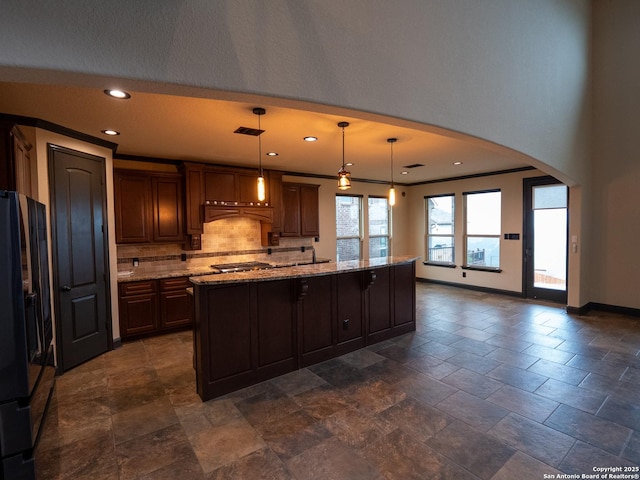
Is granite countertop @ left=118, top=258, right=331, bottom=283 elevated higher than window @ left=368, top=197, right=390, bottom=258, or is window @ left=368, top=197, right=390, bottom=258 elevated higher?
window @ left=368, top=197, right=390, bottom=258

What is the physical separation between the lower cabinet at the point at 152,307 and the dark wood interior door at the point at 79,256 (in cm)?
29

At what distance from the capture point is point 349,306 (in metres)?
3.88

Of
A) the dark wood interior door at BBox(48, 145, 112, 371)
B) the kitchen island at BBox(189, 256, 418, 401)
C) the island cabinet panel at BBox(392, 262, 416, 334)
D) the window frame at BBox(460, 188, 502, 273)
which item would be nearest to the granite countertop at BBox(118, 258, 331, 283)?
the dark wood interior door at BBox(48, 145, 112, 371)

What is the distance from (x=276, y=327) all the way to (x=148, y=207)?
2.85 metres

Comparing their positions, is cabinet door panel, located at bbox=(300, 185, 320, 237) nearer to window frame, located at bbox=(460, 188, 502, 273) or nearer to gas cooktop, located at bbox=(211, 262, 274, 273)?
gas cooktop, located at bbox=(211, 262, 274, 273)

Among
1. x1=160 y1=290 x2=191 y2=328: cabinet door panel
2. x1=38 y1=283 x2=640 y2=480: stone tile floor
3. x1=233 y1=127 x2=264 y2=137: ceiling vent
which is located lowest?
x1=38 y1=283 x2=640 y2=480: stone tile floor

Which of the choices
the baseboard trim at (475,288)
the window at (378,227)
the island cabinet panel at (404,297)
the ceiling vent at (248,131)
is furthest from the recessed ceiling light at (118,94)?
the baseboard trim at (475,288)

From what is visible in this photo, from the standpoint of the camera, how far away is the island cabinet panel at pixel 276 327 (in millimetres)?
3186

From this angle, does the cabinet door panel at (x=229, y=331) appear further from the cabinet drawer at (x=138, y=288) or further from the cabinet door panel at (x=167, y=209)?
the cabinet door panel at (x=167, y=209)

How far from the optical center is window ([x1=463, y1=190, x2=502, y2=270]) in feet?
22.7

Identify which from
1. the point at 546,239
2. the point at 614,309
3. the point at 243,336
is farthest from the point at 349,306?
the point at 614,309

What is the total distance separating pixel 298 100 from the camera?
2014mm

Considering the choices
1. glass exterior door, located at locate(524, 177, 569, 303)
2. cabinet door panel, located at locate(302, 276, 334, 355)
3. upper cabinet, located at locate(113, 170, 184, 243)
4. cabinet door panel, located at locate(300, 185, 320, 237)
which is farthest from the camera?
cabinet door panel, located at locate(300, 185, 320, 237)

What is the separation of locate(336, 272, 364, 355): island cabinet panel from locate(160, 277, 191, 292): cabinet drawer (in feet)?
7.94
